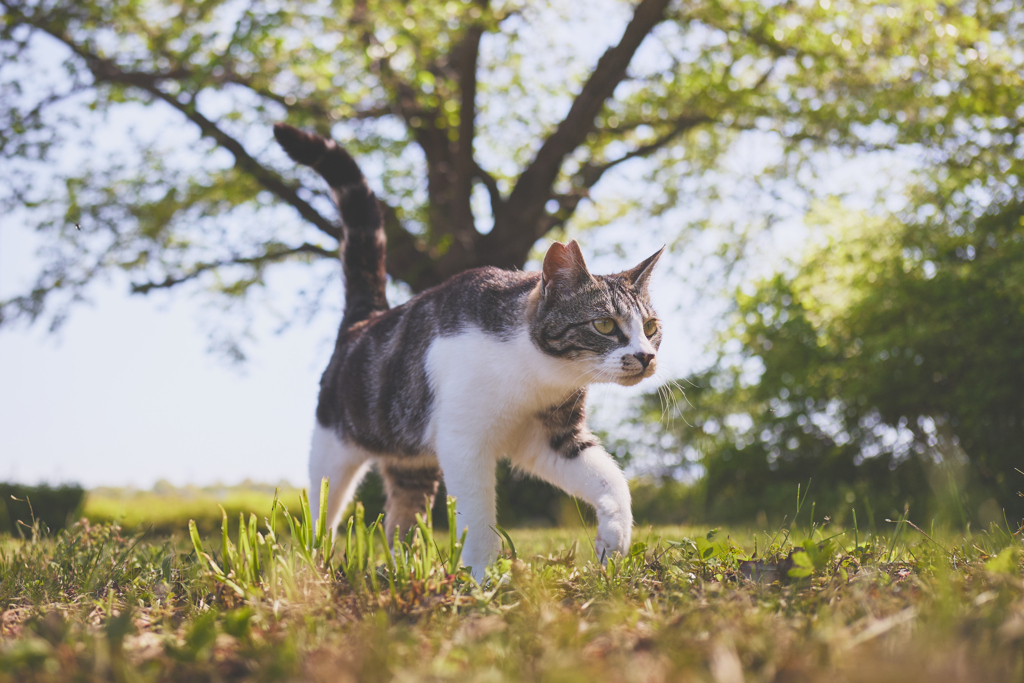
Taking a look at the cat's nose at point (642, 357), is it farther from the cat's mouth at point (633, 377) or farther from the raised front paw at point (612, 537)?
the raised front paw at point (612, 537)

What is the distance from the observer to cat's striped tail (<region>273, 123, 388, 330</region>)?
3904 millimetres

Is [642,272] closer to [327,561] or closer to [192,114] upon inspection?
[327,561]

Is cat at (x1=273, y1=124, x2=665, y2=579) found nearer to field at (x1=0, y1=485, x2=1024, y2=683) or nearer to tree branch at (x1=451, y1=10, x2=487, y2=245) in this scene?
field at (x1=0, y1=485, x2=1024, y2=683)

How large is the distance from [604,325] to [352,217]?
2021mm

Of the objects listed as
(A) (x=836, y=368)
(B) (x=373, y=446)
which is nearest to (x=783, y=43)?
(A) (x=836, y=368)

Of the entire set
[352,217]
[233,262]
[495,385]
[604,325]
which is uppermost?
[233,262]

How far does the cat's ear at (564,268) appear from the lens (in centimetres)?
284

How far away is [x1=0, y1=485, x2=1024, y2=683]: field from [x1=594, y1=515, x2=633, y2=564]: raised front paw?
0.11 metres

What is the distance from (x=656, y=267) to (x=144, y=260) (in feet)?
32.3

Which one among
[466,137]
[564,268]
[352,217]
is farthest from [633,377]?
[466,137]

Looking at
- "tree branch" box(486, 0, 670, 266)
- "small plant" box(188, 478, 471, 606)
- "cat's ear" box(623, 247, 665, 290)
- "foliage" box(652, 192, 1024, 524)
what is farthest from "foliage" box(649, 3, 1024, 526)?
"small plant" box(188, 478, 471, 606)

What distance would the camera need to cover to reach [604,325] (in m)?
2.85

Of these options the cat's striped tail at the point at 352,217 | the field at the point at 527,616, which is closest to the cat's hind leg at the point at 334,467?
the cat's striped tail at the point at 352,217

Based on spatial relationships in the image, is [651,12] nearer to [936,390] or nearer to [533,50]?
[533,50]
